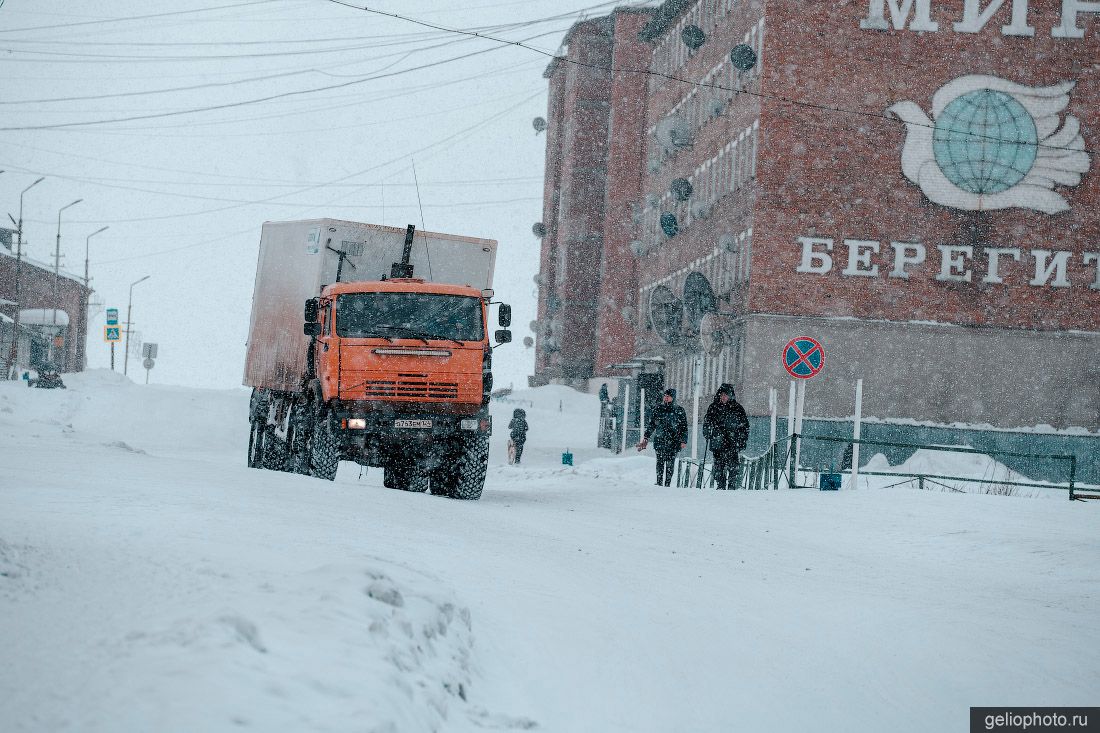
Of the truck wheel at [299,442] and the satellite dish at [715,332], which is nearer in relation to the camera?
the truck wheel at [299,442]

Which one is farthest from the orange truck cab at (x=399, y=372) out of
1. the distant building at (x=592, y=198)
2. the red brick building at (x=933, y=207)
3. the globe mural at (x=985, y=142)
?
the distant building at (x=592, y=198)

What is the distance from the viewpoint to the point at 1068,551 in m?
12.8

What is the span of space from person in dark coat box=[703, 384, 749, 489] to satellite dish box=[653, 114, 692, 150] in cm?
2536

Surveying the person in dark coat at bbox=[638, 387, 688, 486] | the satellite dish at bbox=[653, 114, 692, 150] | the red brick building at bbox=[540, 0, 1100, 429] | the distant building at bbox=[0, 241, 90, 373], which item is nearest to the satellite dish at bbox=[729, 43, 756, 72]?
the red brick building at bbox=[540, 0, 1100, 429]

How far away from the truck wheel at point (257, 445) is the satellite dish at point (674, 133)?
86.9 feet

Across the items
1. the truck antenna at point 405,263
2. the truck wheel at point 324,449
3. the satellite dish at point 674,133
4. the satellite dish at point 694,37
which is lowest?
the truck wheel at point 324,449

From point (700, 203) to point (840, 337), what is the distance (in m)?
8.90

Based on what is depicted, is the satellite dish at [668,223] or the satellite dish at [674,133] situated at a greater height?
the satellite dish at [674,133]

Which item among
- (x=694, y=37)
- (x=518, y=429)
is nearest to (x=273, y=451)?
(x=518, y=429)

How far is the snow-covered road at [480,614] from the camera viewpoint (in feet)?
15.0

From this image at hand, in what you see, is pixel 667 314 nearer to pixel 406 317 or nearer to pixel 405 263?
pixel 405 263

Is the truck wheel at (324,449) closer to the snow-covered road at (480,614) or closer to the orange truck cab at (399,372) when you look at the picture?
the orange truck cab at (399,372)

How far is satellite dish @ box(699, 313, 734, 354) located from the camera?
3700 centimetres

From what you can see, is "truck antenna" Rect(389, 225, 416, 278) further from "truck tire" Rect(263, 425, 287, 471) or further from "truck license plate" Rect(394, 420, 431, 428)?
"truck tire" Rect(263, 425, 287, 471)
